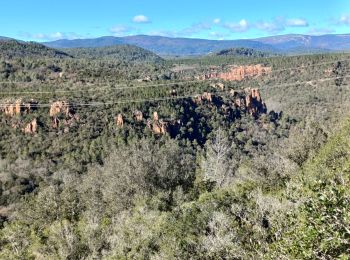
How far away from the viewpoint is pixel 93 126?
81375 millimetres

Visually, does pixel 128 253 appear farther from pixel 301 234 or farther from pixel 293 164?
pixel 293 164

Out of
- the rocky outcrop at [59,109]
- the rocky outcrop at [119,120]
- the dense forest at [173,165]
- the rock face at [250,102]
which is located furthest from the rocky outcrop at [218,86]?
the rocky outcrop at [59,109]

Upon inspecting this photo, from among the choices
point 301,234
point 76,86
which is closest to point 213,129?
point 76,86

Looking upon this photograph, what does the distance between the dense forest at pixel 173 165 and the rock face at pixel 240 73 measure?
8.44 ft

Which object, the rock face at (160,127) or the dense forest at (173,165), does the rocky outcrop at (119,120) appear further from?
the rock face at (160,127)

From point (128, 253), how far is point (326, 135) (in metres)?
32.0

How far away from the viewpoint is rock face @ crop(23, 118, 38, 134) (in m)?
75.8

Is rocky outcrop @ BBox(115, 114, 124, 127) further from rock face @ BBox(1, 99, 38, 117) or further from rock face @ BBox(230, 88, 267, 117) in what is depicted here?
rock face @ BBox(230, 88, 267, 117)

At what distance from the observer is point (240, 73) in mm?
176250

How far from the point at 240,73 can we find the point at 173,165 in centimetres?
13485

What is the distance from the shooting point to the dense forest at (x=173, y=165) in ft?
70.9

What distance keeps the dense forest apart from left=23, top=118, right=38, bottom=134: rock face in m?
0.18

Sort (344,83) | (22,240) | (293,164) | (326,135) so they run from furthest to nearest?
(344,83)
(326,135)
(293,164)
(22,240)

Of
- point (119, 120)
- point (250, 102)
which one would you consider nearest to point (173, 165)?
point (119, 120)
